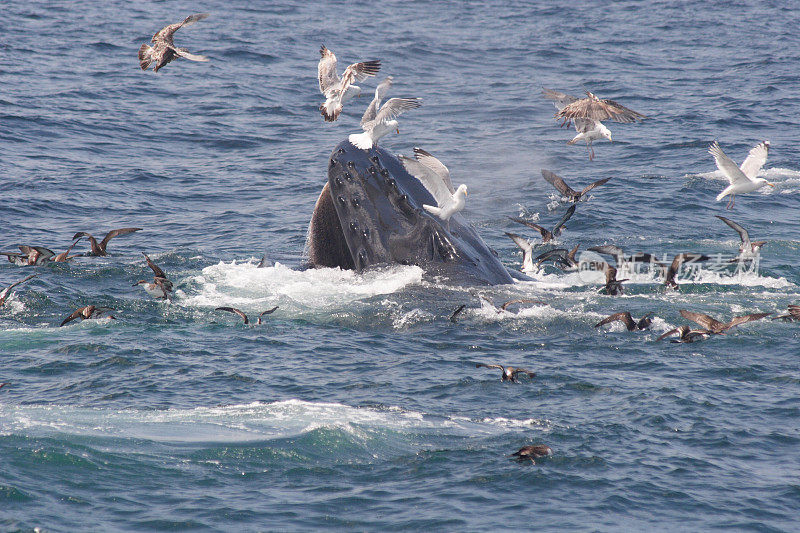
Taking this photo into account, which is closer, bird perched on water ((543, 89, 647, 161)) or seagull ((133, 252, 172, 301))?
seagull ((133, 252, 172, 301))

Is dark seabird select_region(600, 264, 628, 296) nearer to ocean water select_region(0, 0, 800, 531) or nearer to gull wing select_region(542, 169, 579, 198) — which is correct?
ocean water select_region(0, 0, 800, 531)

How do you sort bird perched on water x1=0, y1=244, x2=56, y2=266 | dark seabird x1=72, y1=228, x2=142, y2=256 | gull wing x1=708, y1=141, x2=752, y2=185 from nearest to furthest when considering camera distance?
bird perched on water x1=0, y1=244, x2=56, y2=266 → dark seabird x1=72, y1=228, x2=142, y2=256 → gull wing x1=708, y1=141, x2=752, y2=185

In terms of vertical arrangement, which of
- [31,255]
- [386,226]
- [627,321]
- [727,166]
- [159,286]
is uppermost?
[727,166]

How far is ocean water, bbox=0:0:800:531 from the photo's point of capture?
330 inches

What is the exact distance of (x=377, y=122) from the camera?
1491cm

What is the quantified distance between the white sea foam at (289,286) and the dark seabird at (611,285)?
2.97 meters

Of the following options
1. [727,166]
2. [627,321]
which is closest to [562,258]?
[627,321]

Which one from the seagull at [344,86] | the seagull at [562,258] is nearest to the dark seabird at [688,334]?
the seagull at [562,258]

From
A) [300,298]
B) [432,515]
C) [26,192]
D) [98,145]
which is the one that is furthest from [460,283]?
[98,145]

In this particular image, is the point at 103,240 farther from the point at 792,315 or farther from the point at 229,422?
the point at 792,315

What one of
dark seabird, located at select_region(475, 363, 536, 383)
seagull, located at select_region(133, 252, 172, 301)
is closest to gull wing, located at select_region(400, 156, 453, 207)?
seagull, located at select_region(133, 252, 172, 301)

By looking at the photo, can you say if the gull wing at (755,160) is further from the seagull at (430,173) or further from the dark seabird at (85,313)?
the dark seabird at (85,313)

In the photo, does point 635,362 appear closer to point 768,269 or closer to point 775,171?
point 768,269

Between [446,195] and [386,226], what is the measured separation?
5.77 ft
